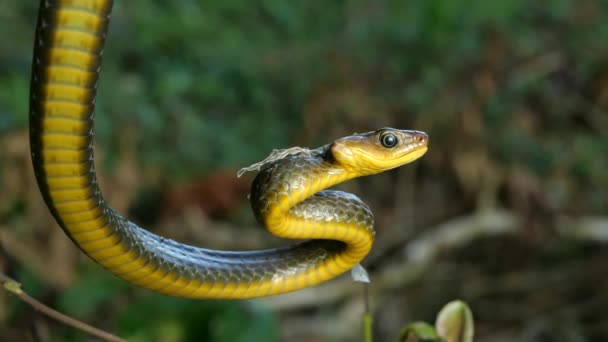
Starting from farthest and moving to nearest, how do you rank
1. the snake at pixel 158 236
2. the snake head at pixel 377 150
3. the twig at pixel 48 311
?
the snake head at pixel 377 150
the twig at pixel 48 311
the snake at pixel 158 236

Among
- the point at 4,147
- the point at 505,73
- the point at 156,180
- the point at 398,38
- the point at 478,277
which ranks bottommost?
the point at 478,277

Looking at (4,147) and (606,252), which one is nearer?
(4,147)

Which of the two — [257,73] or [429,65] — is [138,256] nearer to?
[257,73]

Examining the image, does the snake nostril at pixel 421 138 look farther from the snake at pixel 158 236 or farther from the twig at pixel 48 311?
the twig at pixel 48 311

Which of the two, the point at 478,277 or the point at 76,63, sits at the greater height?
the point at 76,63

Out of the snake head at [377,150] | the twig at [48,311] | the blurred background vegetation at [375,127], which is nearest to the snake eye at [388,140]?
the snake head at [377,150]

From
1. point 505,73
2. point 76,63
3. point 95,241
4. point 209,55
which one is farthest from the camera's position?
point 505,73

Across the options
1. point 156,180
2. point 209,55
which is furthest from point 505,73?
point 156,180

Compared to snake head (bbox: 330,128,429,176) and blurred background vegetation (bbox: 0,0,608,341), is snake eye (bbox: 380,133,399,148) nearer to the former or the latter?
snake head (bbox: 330,128,429,176)
